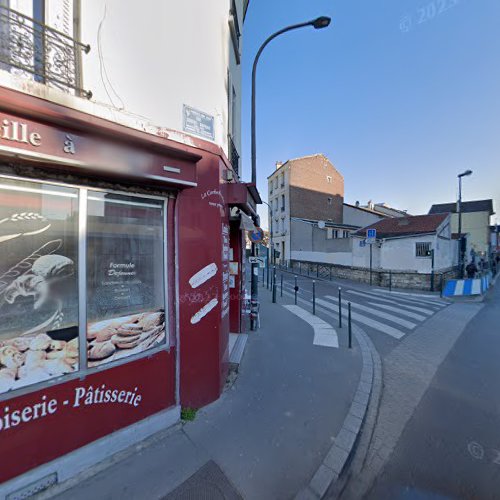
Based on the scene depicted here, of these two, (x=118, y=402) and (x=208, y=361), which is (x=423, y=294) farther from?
(x=118, y=402)

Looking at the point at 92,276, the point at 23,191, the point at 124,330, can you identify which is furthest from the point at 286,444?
the point at 23,191

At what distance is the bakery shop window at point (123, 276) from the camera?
2701 millimetres

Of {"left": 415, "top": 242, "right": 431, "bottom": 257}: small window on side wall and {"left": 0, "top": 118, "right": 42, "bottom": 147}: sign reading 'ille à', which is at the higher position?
{"left": 0, "top": 118, "right": 42, "bottom": 147}: sign reading 'ille à'

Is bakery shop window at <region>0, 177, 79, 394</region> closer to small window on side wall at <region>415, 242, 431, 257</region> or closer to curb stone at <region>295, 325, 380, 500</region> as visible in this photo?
curb stone at <region>295, 325, 380, 500</region>

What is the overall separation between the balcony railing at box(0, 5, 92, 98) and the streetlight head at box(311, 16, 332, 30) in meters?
5.29

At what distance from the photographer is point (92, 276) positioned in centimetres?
272

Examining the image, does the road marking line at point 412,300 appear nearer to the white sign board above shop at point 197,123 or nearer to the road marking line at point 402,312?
the road marking line at point 402,312

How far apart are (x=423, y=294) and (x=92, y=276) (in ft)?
49.2

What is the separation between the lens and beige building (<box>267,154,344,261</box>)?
94.0 feet

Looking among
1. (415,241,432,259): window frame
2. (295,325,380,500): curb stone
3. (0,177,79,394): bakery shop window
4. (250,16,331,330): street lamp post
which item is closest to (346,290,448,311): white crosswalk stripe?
(415,241,432,259): window frame

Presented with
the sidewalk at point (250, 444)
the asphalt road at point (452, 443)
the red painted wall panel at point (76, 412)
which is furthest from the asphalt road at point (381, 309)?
the red painted wall panel at point (76, 412)

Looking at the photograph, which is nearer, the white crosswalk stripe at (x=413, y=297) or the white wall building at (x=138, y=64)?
the white wall building at (x=138, y=64)

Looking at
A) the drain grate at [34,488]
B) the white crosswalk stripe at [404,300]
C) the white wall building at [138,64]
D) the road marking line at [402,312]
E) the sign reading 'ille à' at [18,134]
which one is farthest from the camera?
the white crosswalk stripe at [404,300]

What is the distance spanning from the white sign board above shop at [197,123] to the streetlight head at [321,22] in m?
4.22
